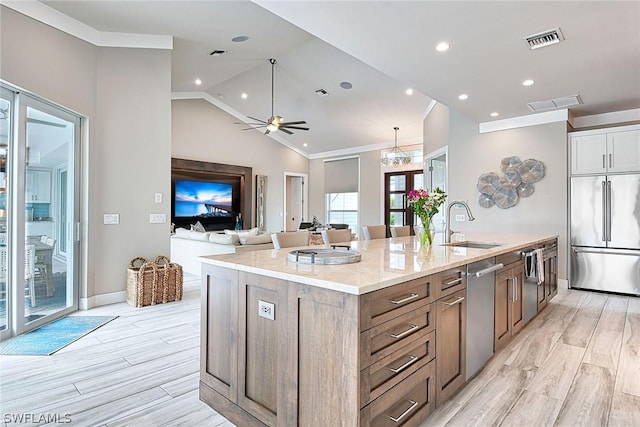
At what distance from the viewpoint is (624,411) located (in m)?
2.04

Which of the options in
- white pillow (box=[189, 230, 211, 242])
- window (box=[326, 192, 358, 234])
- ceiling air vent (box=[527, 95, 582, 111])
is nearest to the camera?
ceiling air vent (box=[527, 95, 582, 111])

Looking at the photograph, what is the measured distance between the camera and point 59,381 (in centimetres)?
236

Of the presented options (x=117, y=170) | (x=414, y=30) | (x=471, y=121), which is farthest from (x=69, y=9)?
(x=471, y=121)

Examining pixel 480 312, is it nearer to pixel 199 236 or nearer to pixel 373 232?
pixel 373 232

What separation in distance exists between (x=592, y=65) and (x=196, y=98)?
25.9 feet

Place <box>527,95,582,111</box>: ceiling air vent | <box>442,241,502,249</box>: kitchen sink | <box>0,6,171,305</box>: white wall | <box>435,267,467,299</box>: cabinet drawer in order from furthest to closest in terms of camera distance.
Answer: <box>527,95,582,111</box>: ceiling air vent < <box>0,6,171,305</box>: white wall < <box>442,241,502,249</box>: kitchen sink < <box>435,267,467,299</box>: cabinet drawer

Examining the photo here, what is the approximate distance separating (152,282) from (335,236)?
2347mm

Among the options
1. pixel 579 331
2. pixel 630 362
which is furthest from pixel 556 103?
pixel 630 362

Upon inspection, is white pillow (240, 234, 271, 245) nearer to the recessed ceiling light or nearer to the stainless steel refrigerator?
the recessed ceiling light

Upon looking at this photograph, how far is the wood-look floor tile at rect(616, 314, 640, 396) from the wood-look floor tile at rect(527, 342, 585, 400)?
0.25m

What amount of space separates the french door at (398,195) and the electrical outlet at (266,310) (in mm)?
8405

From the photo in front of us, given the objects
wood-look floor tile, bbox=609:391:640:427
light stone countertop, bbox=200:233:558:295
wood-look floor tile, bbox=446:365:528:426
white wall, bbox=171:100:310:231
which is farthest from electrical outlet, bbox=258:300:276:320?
white wall, bbox=171:100:310:231

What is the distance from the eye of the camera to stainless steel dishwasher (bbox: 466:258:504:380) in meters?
2.25

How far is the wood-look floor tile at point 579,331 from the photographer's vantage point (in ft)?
10.3
